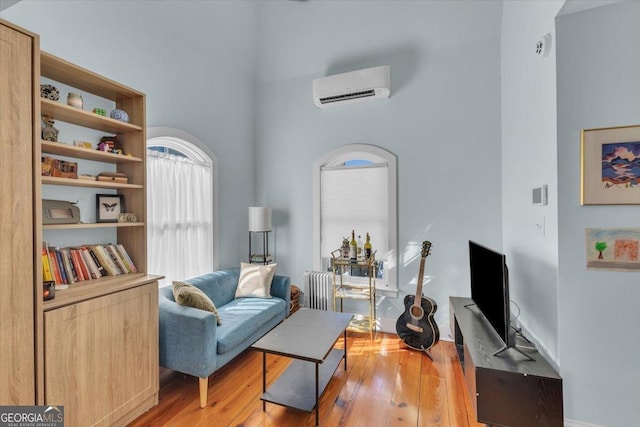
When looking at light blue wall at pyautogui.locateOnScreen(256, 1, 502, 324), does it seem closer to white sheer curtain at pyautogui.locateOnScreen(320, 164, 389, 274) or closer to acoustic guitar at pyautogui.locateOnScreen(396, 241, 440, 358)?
white sheer curtain at pyautogui.locateOnScreen(320, 164, 389, 274)

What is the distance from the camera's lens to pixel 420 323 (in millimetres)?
2787

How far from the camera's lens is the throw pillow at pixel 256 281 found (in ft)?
10.5

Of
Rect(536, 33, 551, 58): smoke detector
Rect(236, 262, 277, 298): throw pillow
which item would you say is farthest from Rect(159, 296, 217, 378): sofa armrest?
Rect(536, 33, 551, 58): smoke detector

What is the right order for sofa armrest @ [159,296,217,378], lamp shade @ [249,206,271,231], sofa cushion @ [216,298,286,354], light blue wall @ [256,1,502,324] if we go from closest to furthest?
sofa armrest @ [159,296,217,378]
sofa cushion @ [216,298,286,354]
light blue wall @ [256,1,502,324]
lamp shade @ [249,206,271,231]

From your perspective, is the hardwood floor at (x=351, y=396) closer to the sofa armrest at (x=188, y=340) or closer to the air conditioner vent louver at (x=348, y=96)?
the sofa armrest at (x=188, y=340)

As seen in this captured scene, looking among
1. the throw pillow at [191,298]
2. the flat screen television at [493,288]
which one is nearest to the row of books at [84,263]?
the throw pillow at [191,298]

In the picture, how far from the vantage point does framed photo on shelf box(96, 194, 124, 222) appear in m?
2.13

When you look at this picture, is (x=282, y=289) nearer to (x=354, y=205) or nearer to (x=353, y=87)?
(x=354, y=205)

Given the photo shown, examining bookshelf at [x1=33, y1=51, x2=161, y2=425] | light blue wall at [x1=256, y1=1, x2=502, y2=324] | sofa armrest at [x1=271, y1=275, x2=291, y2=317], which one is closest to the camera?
bookshelf at [x1=33, y1=51, x2=161, y2=425]

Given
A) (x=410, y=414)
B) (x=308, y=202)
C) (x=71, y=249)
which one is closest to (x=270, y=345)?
(x=410, y=414)

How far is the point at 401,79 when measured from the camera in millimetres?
3371

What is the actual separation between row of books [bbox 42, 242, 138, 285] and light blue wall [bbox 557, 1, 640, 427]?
301cm

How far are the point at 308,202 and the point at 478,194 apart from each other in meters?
2.05

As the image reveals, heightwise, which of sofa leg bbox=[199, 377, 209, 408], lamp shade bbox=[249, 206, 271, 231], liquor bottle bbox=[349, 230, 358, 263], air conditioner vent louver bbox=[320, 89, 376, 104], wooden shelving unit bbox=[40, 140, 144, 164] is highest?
air conditioner vent louver bbox=[320, 89, 376, 104]
